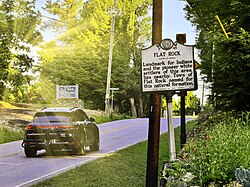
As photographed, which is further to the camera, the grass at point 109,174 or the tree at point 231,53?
the tree at point 231,53

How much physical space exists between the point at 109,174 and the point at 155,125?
2545 millimetres

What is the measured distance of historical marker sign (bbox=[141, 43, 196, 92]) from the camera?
526 cm

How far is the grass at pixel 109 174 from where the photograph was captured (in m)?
6.94

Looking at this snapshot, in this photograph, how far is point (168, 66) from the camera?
17.2 ft

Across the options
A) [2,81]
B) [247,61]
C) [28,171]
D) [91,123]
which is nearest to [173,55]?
[247,61]

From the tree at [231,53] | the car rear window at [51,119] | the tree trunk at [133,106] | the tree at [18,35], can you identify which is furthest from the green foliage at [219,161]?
the tree trunk at [133,106]

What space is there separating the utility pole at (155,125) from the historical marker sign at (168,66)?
28 centimetres

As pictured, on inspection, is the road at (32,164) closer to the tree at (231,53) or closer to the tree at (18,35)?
the tree at (231,53)

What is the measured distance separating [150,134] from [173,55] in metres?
1.08

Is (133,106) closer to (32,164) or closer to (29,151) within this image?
(29,151)

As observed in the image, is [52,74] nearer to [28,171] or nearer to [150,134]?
[28,171]

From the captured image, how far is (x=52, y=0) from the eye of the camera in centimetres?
3027

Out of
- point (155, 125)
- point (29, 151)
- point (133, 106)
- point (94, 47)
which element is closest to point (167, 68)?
point (155, 125)

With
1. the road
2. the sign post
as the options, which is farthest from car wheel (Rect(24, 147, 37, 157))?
the sign post
